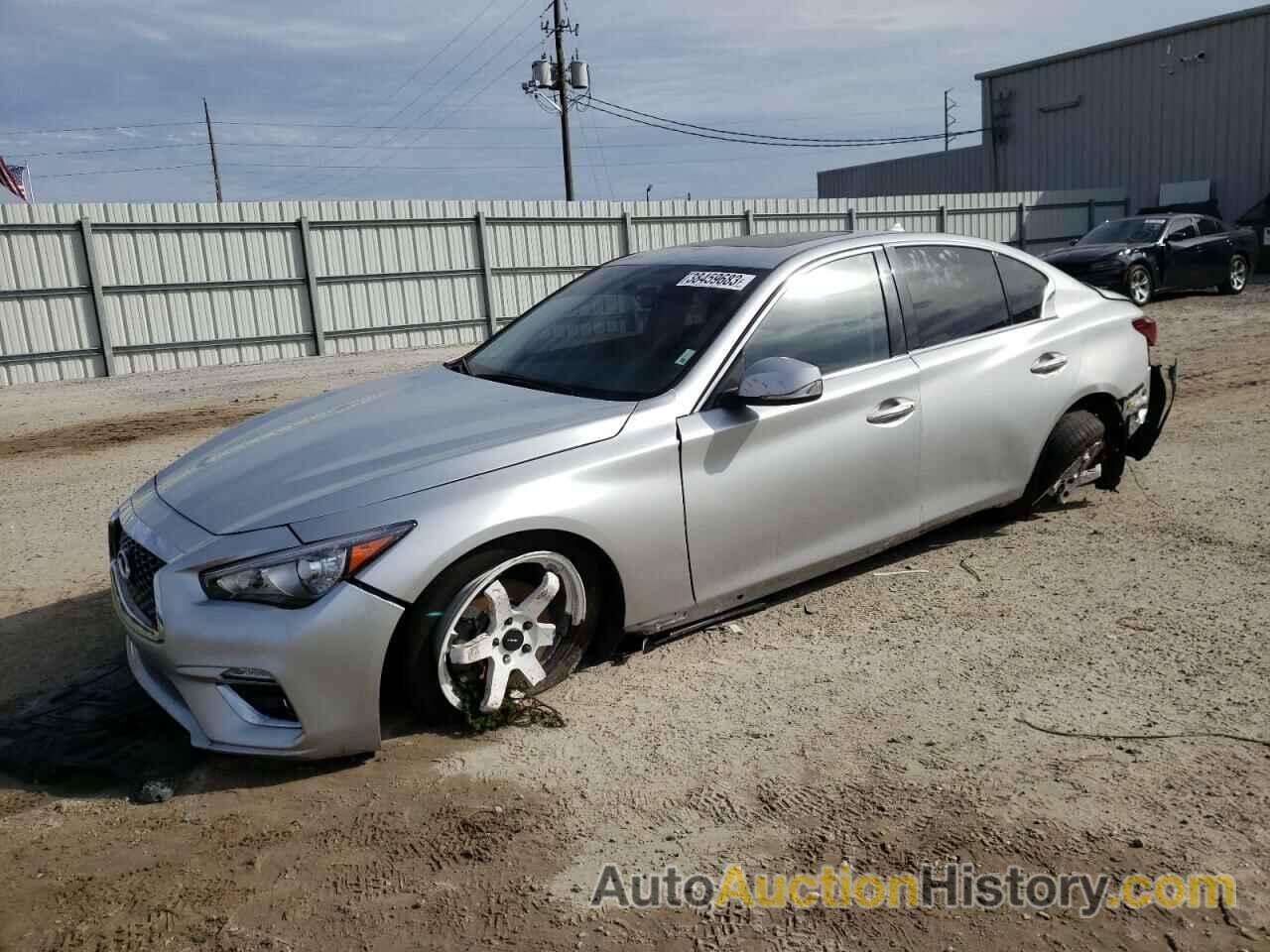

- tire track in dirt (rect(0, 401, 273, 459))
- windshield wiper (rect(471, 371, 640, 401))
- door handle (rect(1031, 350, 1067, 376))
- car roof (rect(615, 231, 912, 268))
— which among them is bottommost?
tire track in dirt (rect(0, 401, 273, 459))

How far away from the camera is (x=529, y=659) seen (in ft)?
11.6

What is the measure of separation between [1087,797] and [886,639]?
1.25 m

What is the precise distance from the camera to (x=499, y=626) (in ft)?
11.2

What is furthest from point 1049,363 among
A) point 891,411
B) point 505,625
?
point 505,625

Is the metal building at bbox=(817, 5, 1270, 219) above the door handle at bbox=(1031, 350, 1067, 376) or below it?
above

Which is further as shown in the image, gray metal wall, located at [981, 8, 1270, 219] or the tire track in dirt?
gray metal wall, located at [981, 8, 1270, 219]

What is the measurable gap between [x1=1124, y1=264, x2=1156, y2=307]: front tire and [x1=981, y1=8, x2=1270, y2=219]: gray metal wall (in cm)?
1412

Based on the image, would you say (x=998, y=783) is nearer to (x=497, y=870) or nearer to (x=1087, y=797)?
(x=1087, y=797)

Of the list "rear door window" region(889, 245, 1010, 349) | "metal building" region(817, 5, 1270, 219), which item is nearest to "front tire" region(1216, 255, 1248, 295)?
"metal building" region(817, 5, 1270, 219)

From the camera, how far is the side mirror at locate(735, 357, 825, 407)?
12.4ft

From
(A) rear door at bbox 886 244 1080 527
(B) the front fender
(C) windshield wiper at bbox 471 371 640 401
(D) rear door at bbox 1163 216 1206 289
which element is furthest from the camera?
(D) rear door at bbox 1163 216 1206 289

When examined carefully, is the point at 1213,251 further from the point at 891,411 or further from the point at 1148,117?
the point at 891,411

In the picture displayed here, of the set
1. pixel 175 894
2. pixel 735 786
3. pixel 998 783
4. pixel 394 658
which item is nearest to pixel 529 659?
pixel 394 658

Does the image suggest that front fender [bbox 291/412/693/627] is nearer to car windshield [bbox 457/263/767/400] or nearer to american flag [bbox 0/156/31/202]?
car windshield [bbox 457/263/767/400]
